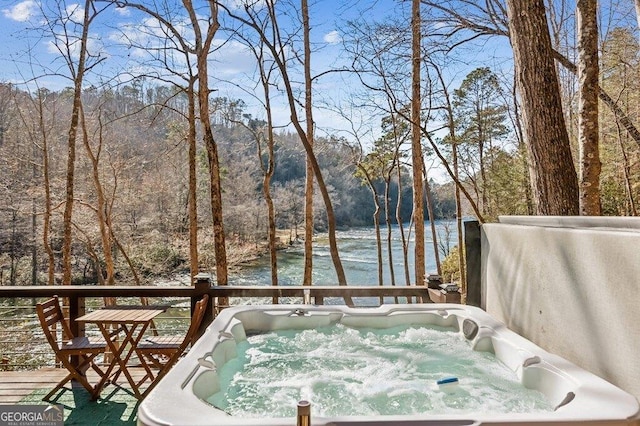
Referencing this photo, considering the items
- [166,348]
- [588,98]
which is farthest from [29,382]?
[588,98]

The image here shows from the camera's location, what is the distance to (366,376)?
2135mm

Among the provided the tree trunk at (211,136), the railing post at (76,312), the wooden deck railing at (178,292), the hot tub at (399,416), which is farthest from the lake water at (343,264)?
the hot tub at (399,416)

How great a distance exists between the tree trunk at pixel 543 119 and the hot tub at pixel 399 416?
1.05 m

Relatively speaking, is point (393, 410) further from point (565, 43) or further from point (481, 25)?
point (565, 43)

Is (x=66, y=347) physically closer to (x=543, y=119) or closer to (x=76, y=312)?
(x=76, y=312)

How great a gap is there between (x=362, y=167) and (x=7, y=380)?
354 inches

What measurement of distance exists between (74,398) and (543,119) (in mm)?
3668

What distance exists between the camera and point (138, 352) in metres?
2.48

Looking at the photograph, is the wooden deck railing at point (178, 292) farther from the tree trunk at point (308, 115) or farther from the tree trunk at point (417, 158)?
the tree trunk at point (308, 115)

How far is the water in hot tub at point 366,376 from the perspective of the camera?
1.76 meters

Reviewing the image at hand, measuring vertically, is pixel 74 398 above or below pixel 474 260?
below

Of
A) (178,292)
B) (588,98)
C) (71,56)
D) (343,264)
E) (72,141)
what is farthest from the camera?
(343,264)

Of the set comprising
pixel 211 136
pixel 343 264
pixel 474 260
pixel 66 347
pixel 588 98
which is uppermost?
pixel 211 136

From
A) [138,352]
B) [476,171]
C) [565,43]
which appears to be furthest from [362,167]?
[138,352]
